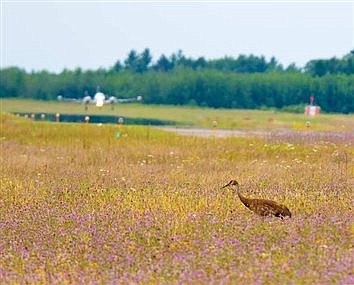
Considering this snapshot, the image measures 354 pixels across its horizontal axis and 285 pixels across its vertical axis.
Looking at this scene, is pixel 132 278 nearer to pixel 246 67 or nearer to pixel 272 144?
pixel 272 144

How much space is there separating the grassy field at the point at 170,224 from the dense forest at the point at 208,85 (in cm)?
6104

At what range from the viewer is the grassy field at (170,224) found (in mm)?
7449

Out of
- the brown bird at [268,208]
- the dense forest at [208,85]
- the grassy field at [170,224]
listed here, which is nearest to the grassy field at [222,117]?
the dense forest at [208,85]

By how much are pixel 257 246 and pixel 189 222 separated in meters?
1.57

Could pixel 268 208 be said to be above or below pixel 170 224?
above

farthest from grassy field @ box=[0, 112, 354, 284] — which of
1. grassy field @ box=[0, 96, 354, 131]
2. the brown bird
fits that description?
grassy field @ box=[0, 96, 354, 131]

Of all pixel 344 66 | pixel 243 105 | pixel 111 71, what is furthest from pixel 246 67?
pixel 344 66

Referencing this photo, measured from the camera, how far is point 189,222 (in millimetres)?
9648

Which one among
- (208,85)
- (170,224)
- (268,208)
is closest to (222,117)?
(208,85)

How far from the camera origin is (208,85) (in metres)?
103

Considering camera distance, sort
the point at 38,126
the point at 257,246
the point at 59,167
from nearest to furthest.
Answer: the point at 257,246 < the point at 59,167 < the point at 38,126

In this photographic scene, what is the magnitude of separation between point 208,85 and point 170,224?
309ft

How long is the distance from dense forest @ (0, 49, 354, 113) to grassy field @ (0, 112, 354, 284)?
200 feet

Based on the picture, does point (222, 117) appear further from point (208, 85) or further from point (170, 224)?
point (170, 224)
